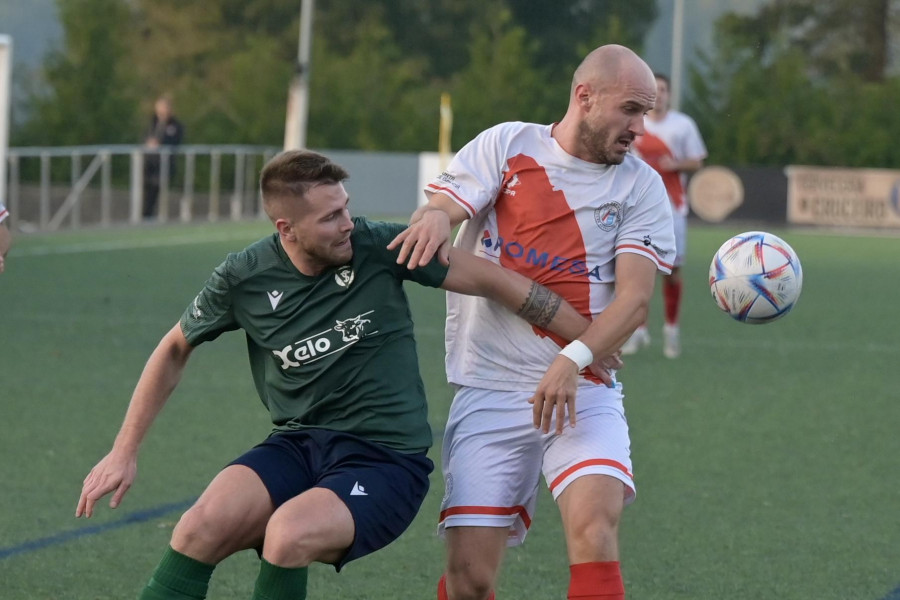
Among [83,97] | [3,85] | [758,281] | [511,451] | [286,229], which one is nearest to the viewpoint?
[286,229]

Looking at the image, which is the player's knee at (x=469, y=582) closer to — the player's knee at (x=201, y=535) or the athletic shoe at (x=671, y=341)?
the player's knee at (x=201, y=535)

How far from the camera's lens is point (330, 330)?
4.38 m

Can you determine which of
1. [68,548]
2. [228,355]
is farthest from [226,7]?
[68,548]

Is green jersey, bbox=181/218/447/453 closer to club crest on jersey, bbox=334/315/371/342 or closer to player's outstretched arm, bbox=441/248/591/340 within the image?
club crest on jersey, bbox=334/315/371/342

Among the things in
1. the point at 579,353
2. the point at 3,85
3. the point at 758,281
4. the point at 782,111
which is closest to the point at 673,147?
the point at 758,281

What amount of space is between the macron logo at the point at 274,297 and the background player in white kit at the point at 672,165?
7227mm

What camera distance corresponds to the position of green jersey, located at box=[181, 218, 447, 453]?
438cm

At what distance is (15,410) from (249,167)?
2303 centimetres

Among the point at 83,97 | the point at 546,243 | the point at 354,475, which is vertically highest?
the point at 546,243

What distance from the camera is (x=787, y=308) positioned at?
5117 mm

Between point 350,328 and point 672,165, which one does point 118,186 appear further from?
point 350,328

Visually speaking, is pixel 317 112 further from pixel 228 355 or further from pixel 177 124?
pixel 228 355

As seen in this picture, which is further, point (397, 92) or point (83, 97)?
point (397, 92)

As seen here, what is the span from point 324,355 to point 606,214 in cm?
96
